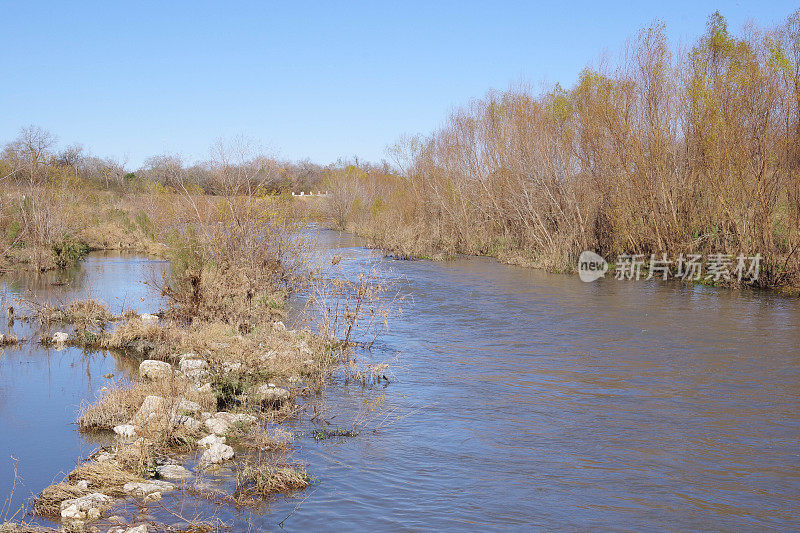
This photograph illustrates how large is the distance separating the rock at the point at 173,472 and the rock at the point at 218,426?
1.05 metres

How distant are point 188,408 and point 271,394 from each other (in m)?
1.23

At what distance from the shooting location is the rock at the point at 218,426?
7.91 meters

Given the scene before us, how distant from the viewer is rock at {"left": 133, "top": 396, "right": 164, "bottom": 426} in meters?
7.69

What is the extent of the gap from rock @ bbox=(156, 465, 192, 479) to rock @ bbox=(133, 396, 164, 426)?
3.05 feet

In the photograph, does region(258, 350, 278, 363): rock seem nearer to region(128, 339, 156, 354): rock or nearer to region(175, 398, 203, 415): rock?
region(175, 398, 203, 415): rock

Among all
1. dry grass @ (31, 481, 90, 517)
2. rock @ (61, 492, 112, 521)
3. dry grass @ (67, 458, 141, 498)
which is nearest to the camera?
rock @ (61, 492, 112, 521)

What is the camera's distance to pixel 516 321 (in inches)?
620

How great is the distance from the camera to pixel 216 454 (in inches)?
279

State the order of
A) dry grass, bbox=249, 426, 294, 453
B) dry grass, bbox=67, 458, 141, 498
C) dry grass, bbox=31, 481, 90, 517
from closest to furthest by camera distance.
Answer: dry grass, bbox=31, 481, 90, 517 → dry grass, bbox=67, 458, 141, 498 → dry grass, bbox=249, 426, 294, 453

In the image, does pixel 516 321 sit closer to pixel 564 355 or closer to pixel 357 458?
pixel 564 355

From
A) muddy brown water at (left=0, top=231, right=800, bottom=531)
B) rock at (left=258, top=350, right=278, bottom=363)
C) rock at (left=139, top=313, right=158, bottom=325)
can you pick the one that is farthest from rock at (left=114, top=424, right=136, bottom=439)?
rock at (left=139, top=313, right=158, bottom=325)

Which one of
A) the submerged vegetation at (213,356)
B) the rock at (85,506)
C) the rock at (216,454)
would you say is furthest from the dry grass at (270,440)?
the rock at (85,506)

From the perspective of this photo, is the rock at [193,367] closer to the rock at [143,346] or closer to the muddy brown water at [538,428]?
the muddy brown water at [538,428]

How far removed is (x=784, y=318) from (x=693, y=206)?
756 cm
